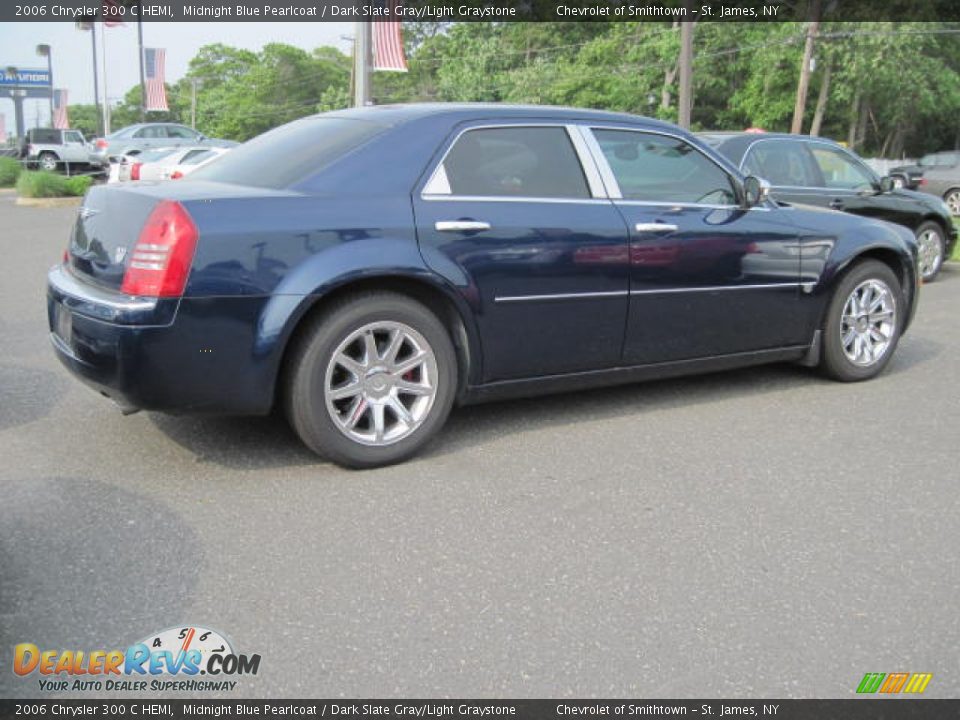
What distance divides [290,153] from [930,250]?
28.1 feet

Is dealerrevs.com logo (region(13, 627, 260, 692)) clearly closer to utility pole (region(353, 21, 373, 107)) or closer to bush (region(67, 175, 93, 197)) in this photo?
utility pole (region(353, 21, 373, 107))

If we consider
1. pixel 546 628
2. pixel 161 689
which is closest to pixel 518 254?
pixel 546 628

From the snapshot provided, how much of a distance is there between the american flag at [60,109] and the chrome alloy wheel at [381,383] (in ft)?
162

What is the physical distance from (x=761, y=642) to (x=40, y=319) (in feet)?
20.4

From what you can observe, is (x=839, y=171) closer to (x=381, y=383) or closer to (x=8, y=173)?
(x=381, y=383)

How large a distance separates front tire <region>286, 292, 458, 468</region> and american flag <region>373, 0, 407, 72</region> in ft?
43.5

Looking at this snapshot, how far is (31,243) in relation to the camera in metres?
12.3

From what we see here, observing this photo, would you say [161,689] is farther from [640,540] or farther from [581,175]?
[581,175]

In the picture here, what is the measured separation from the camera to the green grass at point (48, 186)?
64.5 feet

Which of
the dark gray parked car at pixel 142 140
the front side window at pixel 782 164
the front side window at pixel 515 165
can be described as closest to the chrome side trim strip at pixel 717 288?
the front side window at pixel 515 165

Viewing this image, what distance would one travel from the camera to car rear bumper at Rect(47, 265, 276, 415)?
3.59 metres
